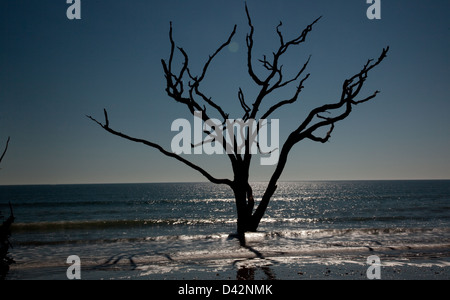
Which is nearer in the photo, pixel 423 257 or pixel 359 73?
pixel 423 257

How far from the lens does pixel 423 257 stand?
27.0 feet

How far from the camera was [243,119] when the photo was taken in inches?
440

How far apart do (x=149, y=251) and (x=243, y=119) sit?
5.18m

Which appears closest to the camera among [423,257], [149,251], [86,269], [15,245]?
[86,269]

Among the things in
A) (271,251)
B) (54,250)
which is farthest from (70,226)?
(271,251)

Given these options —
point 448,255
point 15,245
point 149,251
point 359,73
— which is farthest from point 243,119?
point 15,245

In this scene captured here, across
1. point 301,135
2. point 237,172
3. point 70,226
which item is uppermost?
point 301,135

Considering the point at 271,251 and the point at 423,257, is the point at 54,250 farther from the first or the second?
the point at 423,257

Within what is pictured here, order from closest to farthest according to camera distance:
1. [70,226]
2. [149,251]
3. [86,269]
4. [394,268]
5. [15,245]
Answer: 1. [394,268]
2. [86,269]
3. [149,251]
4. [15,245]
5. [70,226]

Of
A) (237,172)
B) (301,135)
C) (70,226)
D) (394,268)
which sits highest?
(301,135)
